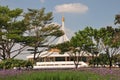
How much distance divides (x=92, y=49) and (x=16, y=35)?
1396 centimetres

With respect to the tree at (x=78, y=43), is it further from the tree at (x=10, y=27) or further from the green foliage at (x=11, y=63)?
the green foliage at (x=11, y=63)

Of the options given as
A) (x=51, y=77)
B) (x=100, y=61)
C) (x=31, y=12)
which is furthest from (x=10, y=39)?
(x=51, y=77)

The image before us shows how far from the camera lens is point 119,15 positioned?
4209 centimetres

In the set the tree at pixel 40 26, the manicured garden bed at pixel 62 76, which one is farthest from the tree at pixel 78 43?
the manicured garden bed at pixel 62 76

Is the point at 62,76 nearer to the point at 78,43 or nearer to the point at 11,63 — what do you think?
the point at 11,63

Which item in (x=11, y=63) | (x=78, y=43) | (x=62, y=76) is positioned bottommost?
(x=62, y=76)

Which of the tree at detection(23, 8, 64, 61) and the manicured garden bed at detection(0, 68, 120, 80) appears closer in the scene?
the manicured garden bed at detection(0, 68, 120, 80)

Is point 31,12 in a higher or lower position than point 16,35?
higher

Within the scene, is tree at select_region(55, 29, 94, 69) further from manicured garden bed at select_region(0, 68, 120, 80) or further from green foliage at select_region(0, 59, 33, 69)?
manicured garden bed at select_region(0, 68, 120, 80)

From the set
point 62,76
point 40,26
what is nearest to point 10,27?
point 40,26

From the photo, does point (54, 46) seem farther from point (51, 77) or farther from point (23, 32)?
point (51, 77)

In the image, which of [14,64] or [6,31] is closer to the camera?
[14,64]

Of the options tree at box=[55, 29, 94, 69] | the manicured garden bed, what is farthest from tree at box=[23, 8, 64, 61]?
the manicured garden bed

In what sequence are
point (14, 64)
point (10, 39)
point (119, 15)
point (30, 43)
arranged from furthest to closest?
point (30, 43) < point (10, 39) < point (119, 15) < point (14, 64)
